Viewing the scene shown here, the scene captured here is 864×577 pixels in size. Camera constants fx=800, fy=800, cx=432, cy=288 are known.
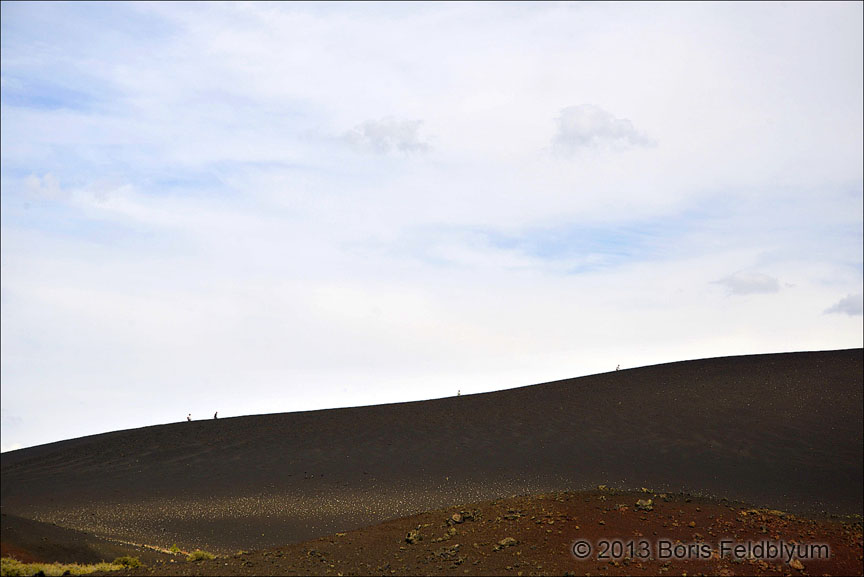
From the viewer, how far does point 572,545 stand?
13805 millimetres

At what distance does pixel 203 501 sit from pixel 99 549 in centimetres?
879

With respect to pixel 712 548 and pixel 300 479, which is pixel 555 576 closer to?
pixel 712 548

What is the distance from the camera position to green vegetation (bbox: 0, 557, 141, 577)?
1545 centimetres

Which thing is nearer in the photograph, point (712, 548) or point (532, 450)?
→ point (712, 548)

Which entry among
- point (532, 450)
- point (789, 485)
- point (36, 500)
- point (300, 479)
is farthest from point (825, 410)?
point (36, 500)

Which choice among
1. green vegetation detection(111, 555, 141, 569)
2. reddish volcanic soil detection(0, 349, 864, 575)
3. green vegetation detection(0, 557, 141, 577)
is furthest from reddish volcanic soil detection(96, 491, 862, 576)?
green vegetation detection(0, 557, 141, 577)

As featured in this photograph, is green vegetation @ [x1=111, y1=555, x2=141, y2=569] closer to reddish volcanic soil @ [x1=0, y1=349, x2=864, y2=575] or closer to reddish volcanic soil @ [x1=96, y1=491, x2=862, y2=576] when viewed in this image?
reddish volcanic soil @ [x1=96, y1=491, x2=862, y2=576]

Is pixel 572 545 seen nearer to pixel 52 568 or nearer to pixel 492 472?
pixel 52 568

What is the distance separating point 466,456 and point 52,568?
1767 cm

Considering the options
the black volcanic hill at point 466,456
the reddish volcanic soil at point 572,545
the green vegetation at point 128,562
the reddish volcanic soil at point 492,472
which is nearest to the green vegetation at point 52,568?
the green vegetation at point 128,562

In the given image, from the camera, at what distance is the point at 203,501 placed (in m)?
28.2

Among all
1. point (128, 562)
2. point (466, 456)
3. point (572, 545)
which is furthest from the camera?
point (466, 456)

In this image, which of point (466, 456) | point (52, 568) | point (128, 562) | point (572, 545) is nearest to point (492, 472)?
point (466, 456)

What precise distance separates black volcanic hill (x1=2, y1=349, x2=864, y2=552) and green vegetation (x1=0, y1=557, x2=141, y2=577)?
5.54 meters
